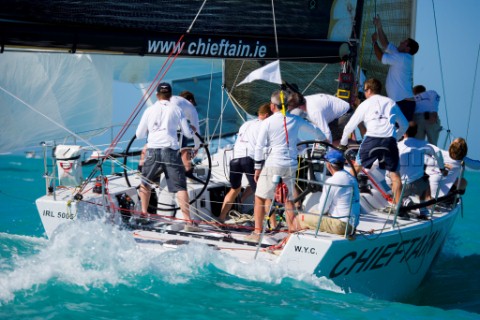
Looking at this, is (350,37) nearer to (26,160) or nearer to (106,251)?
(106,251)

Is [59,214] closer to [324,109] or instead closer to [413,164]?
[324,109]

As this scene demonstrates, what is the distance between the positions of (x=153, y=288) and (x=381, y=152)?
102 inches

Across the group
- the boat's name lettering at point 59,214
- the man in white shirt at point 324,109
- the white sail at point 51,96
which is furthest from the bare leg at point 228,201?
the boat's name lettering at point 59,214

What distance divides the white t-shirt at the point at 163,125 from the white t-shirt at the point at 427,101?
328 centimetres

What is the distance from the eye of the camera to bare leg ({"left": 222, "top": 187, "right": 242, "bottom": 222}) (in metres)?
8.02

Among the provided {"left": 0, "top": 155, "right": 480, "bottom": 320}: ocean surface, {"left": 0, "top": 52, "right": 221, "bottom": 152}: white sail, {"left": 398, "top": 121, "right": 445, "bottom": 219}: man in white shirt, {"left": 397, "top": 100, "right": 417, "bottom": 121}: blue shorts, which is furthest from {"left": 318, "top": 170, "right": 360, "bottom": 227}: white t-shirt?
{"left": 397, "top": 100, "right": 417, "bottom": 121}: blue shorts

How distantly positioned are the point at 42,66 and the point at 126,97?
3074 mm

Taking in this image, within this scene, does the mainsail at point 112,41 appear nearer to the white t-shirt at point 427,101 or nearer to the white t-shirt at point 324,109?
the white t-shirt at point 324,109

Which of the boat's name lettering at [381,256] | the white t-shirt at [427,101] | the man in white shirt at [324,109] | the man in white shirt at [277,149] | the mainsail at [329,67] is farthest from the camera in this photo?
the mainsail at [329,67]

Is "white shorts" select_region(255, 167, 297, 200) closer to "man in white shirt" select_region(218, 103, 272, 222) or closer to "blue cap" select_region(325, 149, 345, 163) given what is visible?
"blue cap" select_region(325, 149, 345, 163)

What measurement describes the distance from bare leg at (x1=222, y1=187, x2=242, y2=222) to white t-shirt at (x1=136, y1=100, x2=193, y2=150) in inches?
34.4

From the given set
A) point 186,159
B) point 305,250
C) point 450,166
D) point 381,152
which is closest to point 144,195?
point 186,159

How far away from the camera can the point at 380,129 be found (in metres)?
7.51

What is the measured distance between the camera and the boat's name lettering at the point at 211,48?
24.0 feet
